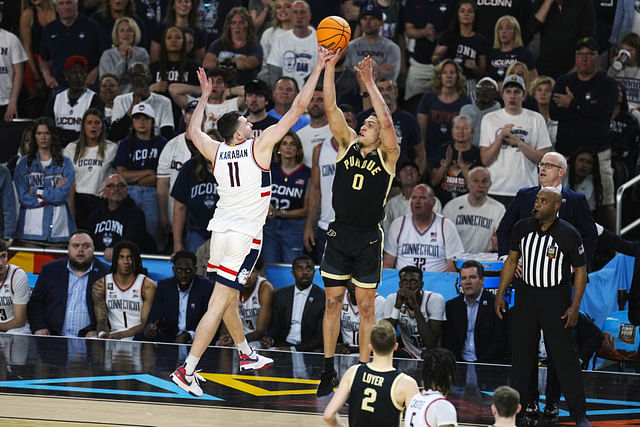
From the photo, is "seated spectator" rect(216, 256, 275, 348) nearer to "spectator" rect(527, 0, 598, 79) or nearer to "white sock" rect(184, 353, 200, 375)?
"white sock" rect(184, 353, 200, 375)

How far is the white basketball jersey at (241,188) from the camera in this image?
8.32 metres

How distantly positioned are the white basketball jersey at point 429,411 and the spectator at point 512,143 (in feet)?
20.9

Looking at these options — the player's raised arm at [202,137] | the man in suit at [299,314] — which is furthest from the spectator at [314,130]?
the player's raised arm at [202,137]

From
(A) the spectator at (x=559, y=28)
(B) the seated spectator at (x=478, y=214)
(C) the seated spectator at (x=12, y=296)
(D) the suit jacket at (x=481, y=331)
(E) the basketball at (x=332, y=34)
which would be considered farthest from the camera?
(A) the spectator at (x=559, y=28)

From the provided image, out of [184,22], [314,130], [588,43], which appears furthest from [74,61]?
[588,43]

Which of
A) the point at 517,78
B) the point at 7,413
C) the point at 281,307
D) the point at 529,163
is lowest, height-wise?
the point at 7,413

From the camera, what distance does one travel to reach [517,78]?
12422mm

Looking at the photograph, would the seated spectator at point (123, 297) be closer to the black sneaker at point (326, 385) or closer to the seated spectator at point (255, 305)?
the seated spectator at point (255, 305)

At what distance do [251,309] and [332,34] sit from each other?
385cm

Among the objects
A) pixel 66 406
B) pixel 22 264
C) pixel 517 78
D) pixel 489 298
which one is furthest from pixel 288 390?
pixel 517 78

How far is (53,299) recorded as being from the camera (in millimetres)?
11281

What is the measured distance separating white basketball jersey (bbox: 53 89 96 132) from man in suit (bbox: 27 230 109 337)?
9.21 feet

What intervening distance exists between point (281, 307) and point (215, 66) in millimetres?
4170

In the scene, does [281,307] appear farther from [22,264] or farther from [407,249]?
[22,264]
